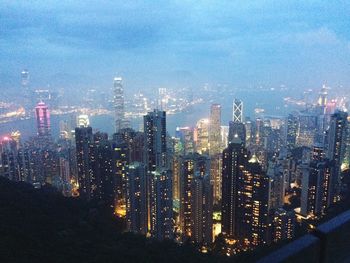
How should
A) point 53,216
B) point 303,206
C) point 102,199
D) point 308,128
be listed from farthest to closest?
point 308,128 < point 102,199 < point 303,206 < point 53,216

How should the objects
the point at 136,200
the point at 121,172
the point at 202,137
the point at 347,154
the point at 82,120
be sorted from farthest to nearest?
the point at 82,120 < the point at 202,137 < the point at 347,154 < the point at 121,172 < the point at 136,200

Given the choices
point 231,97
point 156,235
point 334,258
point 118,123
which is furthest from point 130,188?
point 231,97

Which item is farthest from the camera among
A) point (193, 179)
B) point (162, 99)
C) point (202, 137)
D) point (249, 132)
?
point (162, 99)

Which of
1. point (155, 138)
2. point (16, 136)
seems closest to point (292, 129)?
point (155, 138)

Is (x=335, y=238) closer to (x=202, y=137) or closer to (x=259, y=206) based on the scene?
(x=259, y=206)

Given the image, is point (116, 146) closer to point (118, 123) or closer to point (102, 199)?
point (102, 199)

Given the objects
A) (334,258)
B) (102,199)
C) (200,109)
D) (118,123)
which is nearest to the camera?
(334,258)

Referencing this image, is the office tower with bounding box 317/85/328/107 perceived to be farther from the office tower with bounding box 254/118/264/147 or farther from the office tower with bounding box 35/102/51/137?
the office tower with bounding box 35/102/51/137
